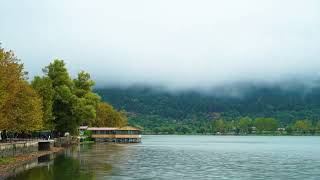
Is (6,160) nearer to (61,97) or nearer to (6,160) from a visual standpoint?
(6,160)

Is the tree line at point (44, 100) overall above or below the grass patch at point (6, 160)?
above

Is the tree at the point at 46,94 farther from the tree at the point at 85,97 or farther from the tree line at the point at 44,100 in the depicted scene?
the tree at the point at 85,97

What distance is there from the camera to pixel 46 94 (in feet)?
393

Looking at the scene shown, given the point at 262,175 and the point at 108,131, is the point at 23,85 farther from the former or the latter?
the point at 108,131

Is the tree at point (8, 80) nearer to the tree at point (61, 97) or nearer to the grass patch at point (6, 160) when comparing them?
the grass patch at point (6, 160)

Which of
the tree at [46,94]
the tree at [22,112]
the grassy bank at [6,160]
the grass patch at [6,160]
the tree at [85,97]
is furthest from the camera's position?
the tree at [85,97]

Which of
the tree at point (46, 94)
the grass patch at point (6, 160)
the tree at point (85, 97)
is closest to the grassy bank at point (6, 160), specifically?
the grass patch at point (6, 160)

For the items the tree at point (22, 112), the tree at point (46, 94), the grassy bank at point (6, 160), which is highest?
the tree at point (46, 94)

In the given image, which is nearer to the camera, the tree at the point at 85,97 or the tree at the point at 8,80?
the tree at the point at 8,80

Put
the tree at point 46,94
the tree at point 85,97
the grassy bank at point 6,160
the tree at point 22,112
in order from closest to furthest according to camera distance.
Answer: the grassy bank at point 6,160 → the tree at point 22,112 → the tree at point 46,94 → the tree at point 85,97

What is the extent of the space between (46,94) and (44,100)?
200 cm

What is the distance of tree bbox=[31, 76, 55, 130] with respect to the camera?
117 metres

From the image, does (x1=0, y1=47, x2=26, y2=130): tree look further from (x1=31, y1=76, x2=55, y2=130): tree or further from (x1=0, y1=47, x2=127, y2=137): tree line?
(x1=31, y1=76, x2=55, y2=130): tree

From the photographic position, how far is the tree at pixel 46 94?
117 meters
